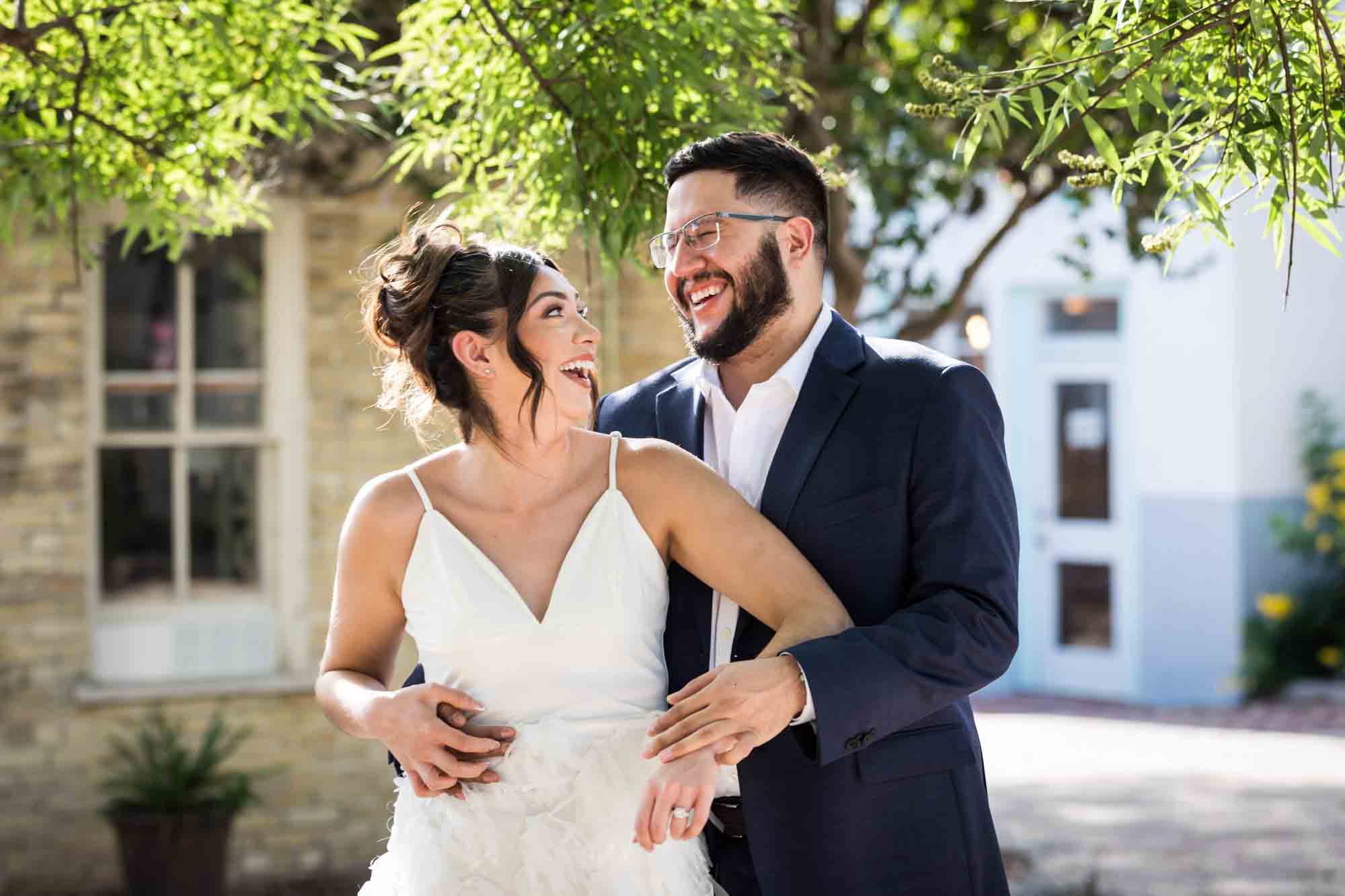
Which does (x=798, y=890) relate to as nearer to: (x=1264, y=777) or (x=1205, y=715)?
(x=1264, y=777)

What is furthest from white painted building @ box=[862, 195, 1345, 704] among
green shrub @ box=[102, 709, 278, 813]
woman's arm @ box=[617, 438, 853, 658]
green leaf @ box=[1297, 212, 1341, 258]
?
woman's arm @ box=[617, 438, 853, 658]

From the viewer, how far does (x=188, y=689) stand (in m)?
6.68

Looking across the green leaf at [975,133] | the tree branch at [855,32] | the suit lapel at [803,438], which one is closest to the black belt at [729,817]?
the suit lapel at [803,438]

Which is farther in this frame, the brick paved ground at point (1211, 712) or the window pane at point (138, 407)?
the brick paved ground at point (1211, 712)

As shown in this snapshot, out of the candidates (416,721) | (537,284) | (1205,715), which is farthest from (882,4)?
(1205,715)

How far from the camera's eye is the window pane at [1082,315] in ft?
39.7

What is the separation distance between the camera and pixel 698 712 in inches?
84.0

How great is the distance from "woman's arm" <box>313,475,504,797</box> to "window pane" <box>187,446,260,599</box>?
454 cm

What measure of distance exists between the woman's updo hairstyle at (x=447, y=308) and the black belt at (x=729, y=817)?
0.69 metres

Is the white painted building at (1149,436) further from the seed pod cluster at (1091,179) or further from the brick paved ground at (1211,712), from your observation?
the seed pod cluster at (1091,179)

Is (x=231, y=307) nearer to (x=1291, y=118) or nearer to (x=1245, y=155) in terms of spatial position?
(x=1245, y=155)

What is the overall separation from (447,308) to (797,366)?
0.59m

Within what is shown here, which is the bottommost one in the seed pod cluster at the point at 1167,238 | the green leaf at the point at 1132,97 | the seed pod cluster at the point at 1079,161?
the seed pod cluster at the point at 1167,238

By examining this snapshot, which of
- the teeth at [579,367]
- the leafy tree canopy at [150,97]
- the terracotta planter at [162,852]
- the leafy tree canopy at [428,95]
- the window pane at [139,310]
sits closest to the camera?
the teeth at [579,367]
